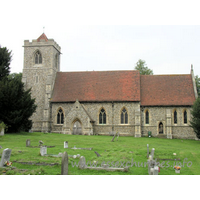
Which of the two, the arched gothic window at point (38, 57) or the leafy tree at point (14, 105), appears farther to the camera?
the arched gothic window at point (38, 57)

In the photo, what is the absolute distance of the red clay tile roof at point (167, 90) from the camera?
106 ft

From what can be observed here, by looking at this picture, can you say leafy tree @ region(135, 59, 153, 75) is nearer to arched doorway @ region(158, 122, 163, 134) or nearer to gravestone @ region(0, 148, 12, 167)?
arched doorway @ region(158, 122, 163, 134)

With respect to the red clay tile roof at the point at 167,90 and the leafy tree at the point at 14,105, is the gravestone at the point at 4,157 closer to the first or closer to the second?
the leafy tree at the point at 14,105

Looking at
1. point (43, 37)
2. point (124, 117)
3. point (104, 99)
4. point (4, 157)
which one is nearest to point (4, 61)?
point (43, 37)

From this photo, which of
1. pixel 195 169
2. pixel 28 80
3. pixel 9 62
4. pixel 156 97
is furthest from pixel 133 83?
pixel 195 169

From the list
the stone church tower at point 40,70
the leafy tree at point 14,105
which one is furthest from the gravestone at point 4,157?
the stone church tower at point 40,70

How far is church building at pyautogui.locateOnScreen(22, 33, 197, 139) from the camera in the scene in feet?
104

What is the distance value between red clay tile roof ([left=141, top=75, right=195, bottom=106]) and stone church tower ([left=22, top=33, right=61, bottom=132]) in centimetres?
1336

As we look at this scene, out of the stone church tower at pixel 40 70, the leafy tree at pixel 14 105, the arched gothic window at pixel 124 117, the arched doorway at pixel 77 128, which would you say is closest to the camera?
the leafy tree at pixel 14 105

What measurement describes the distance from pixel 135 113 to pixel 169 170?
19707mm

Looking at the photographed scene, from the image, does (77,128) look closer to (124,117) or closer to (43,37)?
(124,117)

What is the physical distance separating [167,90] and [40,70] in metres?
18.3

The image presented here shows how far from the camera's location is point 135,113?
1236 inches

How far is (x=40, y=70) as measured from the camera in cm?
3600
